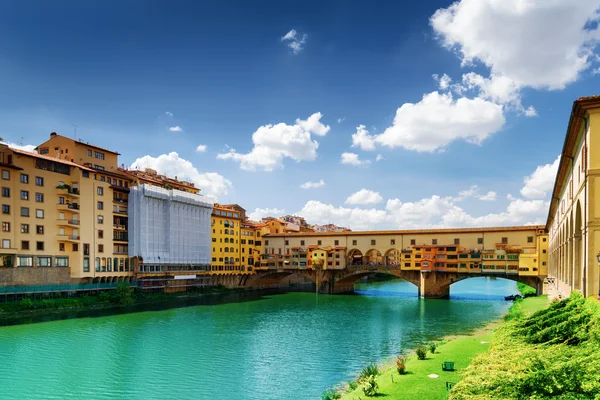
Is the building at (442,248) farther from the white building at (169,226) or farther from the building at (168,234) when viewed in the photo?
the white building at (169,226)

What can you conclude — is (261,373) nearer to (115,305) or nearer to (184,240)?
(115,305)

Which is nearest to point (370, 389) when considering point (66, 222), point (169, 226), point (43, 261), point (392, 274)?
point (43, 261)

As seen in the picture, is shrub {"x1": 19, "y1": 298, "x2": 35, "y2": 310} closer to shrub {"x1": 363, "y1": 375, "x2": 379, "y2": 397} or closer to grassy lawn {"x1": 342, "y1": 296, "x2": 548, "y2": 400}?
grassy lawn {"x1": 342, "y1": 296, "x2": 548, "y2": 400}

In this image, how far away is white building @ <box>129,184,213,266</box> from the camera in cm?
6469

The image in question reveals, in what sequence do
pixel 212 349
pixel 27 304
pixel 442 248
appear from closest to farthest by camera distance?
pixel 212 349, pixel 27 304, pixel 442 248

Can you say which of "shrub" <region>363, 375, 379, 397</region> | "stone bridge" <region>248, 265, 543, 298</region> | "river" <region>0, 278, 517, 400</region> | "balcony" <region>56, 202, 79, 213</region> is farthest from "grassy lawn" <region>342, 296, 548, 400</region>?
"balcony" <region>56, 202, 79, 213</region>

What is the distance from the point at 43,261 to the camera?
2078 inches

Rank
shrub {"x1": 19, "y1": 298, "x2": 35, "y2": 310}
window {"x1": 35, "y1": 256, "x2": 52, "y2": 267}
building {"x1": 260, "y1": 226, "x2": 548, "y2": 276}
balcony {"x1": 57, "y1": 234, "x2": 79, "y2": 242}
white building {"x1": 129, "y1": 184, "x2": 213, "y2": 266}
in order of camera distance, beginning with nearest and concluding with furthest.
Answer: shrub {"x1": 19, "y1": 298, "x2": 35, "y2": 310}, window {"x1": 35, "y1": 256, "x2": 52, "y2": 267}, balcony {"x1": 57, "y1": 234, "x2": 79, "y2": 242}, white building {"x1": 129, "y1": 184, "x2": 213, "y2": 266}, building {"x1": 260, "y1": 226, "x2": 548, "y2": 276}

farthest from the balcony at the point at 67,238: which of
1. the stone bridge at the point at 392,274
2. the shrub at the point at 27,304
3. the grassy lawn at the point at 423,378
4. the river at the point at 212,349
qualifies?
the grassy lawn at the point at 423,378

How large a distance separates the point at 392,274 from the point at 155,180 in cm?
4225

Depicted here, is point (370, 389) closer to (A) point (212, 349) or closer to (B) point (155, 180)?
(A) point (212, 349)

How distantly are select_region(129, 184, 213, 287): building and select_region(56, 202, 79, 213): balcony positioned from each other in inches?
349

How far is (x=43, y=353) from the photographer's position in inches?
1252

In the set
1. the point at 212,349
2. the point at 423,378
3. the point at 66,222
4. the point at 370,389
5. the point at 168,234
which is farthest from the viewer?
the point at 168,234
